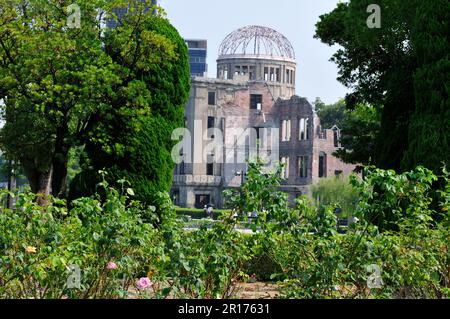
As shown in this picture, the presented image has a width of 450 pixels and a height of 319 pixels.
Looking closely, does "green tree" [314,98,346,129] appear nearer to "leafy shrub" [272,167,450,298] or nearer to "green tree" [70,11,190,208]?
"green tree" [70,11,190,208]

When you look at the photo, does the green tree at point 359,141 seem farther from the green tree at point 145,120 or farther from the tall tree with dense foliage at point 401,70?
the green tree at point 145,120

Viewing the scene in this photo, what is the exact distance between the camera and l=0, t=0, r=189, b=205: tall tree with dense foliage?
58.5 ft

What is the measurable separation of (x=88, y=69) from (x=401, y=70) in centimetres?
676

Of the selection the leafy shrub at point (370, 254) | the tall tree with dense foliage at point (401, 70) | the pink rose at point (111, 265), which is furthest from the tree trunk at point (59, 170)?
the pink rose at point (111, 265)

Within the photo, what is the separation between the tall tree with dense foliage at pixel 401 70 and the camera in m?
13.9

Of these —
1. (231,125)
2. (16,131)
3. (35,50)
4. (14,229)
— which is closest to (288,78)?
(231,125)

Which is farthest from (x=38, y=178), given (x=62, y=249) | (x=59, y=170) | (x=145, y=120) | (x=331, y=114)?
(x=331, y=114)

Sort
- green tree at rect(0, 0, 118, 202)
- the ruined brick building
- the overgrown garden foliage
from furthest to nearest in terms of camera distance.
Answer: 1. the ruined brick building
2. green tree at rect(0, 0, 118, 202)
3. the overgrown garden foliage

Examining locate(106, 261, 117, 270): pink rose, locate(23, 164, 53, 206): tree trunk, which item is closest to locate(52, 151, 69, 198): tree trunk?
locate(23, 164, 53, 206): tree trunk

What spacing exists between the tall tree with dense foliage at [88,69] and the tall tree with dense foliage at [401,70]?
4.34 metres

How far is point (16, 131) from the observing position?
83.5 feet

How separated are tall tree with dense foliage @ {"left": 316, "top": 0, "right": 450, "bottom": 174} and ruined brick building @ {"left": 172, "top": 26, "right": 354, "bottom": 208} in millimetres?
34784

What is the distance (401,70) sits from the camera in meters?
18.7
